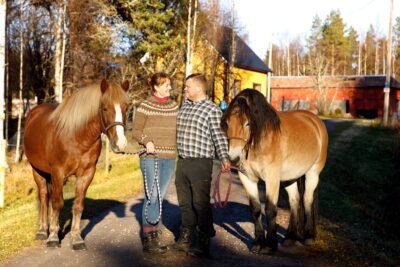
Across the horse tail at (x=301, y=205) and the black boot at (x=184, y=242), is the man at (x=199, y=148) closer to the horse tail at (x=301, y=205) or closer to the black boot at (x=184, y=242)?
the black boot at (x=184, y=242)

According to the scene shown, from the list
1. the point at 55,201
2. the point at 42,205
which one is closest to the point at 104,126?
the point at 55,201

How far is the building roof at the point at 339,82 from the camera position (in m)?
40.0

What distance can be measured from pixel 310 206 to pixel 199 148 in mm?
2033

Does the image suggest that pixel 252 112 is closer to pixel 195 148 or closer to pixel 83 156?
pixel 195 148

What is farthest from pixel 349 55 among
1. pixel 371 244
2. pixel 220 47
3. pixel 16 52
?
pixel 371 244

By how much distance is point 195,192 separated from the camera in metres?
4.40

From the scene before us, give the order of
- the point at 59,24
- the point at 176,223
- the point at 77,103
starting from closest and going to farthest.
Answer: the point at 77,103, the point at 176,223, the point at 59,24

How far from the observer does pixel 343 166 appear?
13258 mm

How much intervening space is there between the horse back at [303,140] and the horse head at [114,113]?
1.92m

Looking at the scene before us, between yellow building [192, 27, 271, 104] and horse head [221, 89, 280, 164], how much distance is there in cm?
1808

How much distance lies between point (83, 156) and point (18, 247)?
4.54 ft

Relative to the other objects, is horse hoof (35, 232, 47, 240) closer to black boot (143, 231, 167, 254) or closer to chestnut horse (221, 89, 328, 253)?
black boot (143, 231, 167, 254)

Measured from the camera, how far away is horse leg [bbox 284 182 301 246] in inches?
200

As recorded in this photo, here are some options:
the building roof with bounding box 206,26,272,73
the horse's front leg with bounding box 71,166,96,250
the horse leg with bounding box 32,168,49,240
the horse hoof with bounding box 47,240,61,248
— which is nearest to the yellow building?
the building roof with bounding box 206,26,272,73
